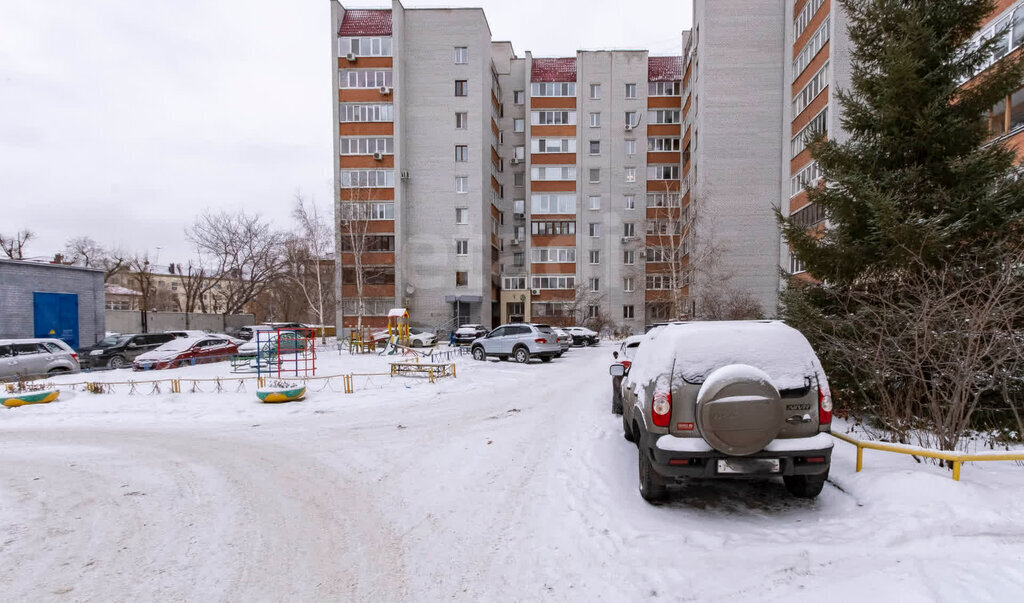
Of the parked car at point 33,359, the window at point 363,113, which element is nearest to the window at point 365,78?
the window at point 363,113

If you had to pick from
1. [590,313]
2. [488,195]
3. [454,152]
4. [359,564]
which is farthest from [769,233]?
[359,564]

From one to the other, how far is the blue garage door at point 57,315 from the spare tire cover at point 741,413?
28189 millimetres

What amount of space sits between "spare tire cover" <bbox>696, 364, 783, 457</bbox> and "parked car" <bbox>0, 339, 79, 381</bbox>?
19138mm

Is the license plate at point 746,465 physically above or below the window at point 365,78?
below

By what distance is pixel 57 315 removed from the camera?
21.7 metres

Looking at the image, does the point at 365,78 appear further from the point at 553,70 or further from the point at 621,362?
the point at 621,362

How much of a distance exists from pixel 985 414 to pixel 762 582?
5668 millimetres

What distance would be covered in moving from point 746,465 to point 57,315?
94.6 ft

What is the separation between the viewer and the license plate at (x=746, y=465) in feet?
13.6

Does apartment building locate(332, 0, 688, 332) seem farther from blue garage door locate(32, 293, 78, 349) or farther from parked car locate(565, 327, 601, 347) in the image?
blue garage door locate(32, 293, 78, 349)

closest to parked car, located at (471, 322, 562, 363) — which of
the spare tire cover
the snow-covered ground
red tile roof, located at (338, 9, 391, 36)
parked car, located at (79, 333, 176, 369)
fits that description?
the snow-covered ground

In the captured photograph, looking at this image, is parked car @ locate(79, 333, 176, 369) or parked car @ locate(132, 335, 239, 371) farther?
parked car @ locate(79, 333, 176, 369)

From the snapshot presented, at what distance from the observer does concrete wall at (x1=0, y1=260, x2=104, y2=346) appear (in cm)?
1995

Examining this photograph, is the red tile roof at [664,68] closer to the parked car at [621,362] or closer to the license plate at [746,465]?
the parked car at [621,362]
